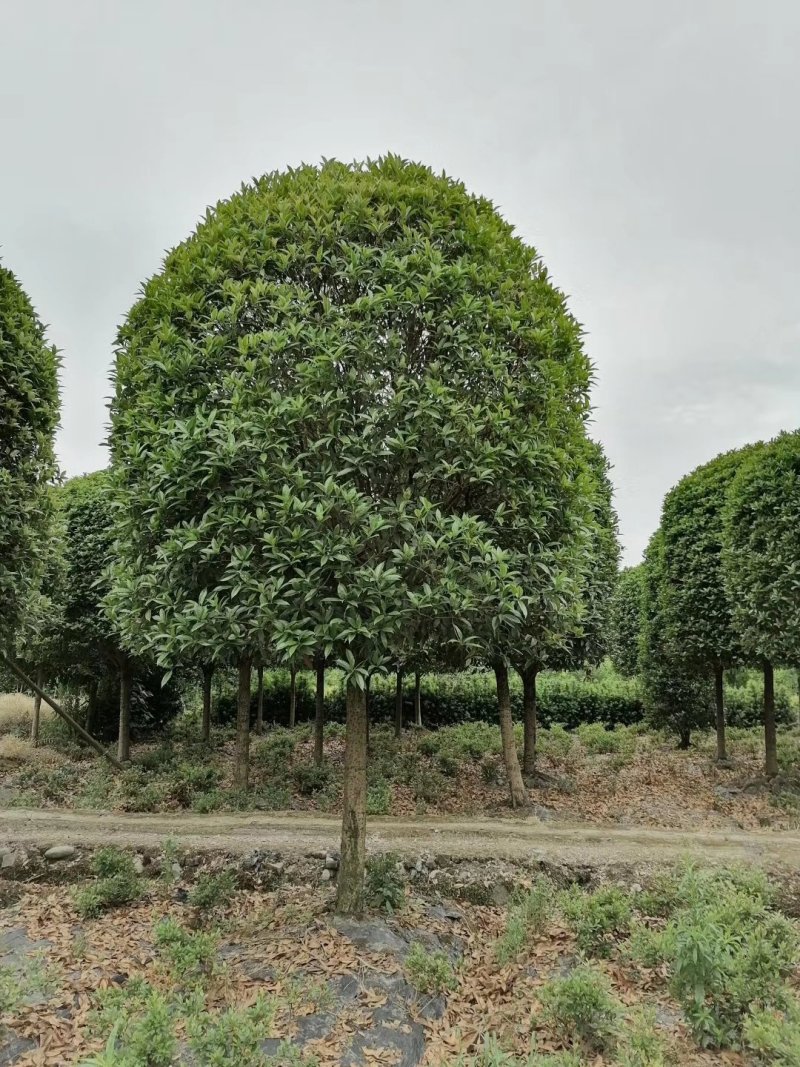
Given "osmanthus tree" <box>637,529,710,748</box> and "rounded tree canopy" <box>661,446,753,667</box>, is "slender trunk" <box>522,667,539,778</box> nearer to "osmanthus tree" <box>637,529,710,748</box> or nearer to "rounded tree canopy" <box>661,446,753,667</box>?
"rounded tree canopy" <box>661,446,753,667</box>

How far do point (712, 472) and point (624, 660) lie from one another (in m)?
13.2

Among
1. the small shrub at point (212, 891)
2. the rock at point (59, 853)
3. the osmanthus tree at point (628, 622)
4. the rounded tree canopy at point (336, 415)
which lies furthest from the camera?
the osmanthus tree at point (628, 622)

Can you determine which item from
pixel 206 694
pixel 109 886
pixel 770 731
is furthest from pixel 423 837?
pixel 206 694

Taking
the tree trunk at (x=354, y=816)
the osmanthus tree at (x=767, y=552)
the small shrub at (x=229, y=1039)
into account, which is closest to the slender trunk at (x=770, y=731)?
the osmanthus tree at (x=767, y=552)

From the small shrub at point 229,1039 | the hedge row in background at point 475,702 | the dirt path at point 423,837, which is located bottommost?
the hedge row in background at point 475,702

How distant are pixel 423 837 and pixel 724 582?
294 inches

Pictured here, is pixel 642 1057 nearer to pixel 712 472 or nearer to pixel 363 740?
pixel 363 740

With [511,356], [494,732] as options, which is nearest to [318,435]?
[511,356]

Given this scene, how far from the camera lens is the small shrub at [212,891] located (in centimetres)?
614

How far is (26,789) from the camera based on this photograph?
11258 mm

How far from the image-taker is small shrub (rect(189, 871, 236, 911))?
6.14 metres

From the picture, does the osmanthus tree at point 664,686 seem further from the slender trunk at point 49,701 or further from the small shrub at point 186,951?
the small shrub at point 186,951

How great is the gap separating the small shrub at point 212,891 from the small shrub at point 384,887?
54.5 inches

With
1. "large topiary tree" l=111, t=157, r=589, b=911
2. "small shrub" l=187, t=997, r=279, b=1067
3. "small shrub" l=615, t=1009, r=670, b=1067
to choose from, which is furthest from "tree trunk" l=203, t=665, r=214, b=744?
"small shrub" l=615, t=1009, r=670, b=1067
